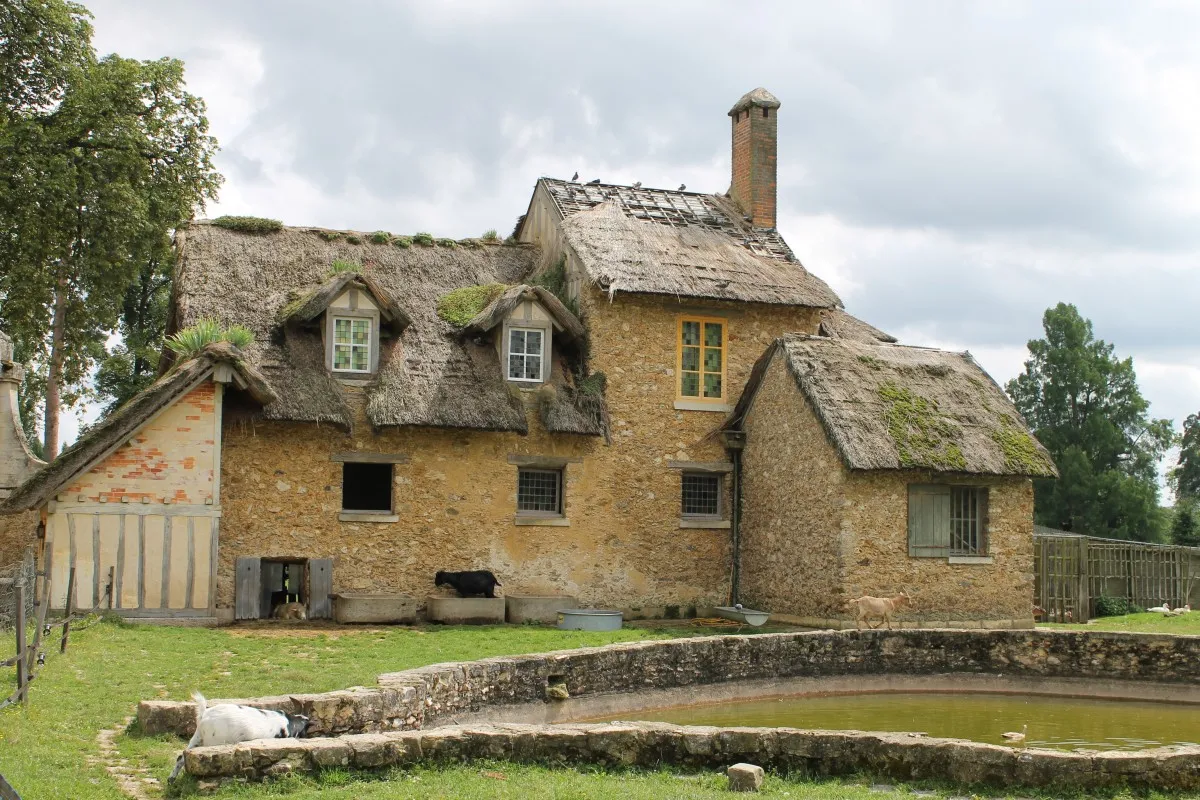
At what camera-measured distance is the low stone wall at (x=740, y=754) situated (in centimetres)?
782

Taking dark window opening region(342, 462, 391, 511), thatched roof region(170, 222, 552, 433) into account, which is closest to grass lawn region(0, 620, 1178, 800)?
thatched roof region(170, 222, 552, 433)

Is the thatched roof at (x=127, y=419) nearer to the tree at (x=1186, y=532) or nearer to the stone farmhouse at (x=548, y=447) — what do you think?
the stone farmhouse at (x=548, y=447)

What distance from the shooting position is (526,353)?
21344mm

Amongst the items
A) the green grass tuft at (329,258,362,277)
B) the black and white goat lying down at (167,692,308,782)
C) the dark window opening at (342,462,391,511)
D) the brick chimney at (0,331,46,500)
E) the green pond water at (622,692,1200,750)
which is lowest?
the green pond water at (622,692,1200,750)

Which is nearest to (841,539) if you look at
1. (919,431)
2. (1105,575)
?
(919,431)

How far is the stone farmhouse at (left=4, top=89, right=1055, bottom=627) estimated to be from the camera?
17812 millimetres

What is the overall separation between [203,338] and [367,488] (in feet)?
16.9

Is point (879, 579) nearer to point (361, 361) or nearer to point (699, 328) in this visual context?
point (699, 328)

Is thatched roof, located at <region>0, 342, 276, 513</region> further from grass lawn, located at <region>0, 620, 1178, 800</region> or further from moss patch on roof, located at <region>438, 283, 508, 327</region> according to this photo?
moss patch on roof, located at <region>438, 283, 508, 327</region>

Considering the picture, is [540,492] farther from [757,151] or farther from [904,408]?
[757,151]

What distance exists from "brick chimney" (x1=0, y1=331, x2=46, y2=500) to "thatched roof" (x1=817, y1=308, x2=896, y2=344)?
1553cm

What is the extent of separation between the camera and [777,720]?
13.1 meters

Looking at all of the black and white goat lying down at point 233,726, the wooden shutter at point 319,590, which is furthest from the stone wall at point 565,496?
the black and white goat lying down at point 233,726

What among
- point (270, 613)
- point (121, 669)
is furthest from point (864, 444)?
point (121, 669)
